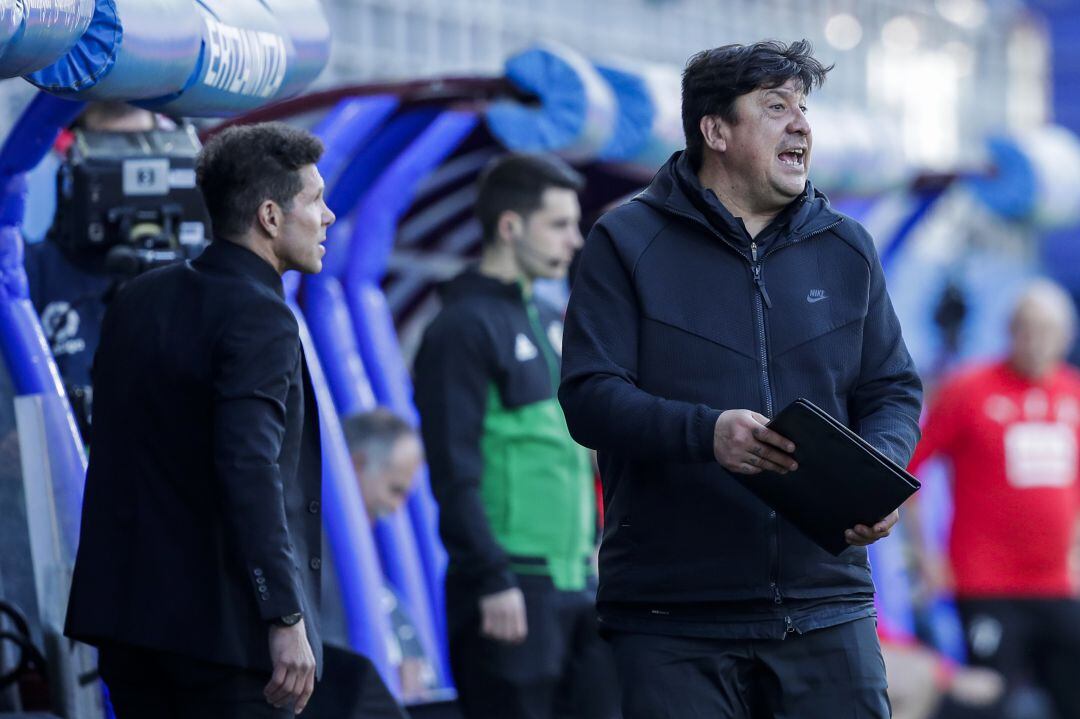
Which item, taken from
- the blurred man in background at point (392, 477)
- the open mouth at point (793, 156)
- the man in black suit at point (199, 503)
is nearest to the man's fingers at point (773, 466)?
the open mouth at point (793, 156)

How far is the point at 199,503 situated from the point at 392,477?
2.91 m

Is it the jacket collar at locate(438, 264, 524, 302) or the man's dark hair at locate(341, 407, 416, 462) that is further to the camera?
the man's dark hair at locate(341, 407, 416, 462)

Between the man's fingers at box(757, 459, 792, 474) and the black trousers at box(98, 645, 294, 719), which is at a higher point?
the man's fingers at box(757, 459, 792, 474)

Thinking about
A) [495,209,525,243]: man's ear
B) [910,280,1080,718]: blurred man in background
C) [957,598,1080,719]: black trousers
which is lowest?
[957,598,1080,719]: black trousers

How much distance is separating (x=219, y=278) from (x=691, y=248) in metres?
0.95

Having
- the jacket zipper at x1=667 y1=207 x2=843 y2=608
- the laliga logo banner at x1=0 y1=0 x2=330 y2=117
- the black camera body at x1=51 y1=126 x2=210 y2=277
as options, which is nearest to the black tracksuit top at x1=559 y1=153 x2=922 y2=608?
the jacket zipper at x1=667 y1=207 x2=843 y2=608

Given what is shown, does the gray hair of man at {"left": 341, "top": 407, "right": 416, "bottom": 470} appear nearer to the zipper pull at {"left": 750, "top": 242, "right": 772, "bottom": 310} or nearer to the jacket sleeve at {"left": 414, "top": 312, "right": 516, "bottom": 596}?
the jacket sleeve at {"left": 414, "top": 312, "right": 516, "bottom": 596}

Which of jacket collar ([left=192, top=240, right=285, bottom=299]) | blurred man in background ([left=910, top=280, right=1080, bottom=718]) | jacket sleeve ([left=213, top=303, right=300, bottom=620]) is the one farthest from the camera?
blurred man in background ([left=910, top=280, right=1080, bottom=718])

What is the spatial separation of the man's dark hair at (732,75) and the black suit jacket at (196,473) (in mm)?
905

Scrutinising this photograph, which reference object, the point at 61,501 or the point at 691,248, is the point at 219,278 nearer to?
the point at 691,248

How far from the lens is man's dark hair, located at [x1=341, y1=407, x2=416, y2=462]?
272 inches

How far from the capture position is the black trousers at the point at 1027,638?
838cm

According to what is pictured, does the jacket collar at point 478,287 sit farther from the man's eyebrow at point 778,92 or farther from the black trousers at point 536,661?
the man's eyebrow at point 778,92

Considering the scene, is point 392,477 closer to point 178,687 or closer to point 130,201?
point 130,201
